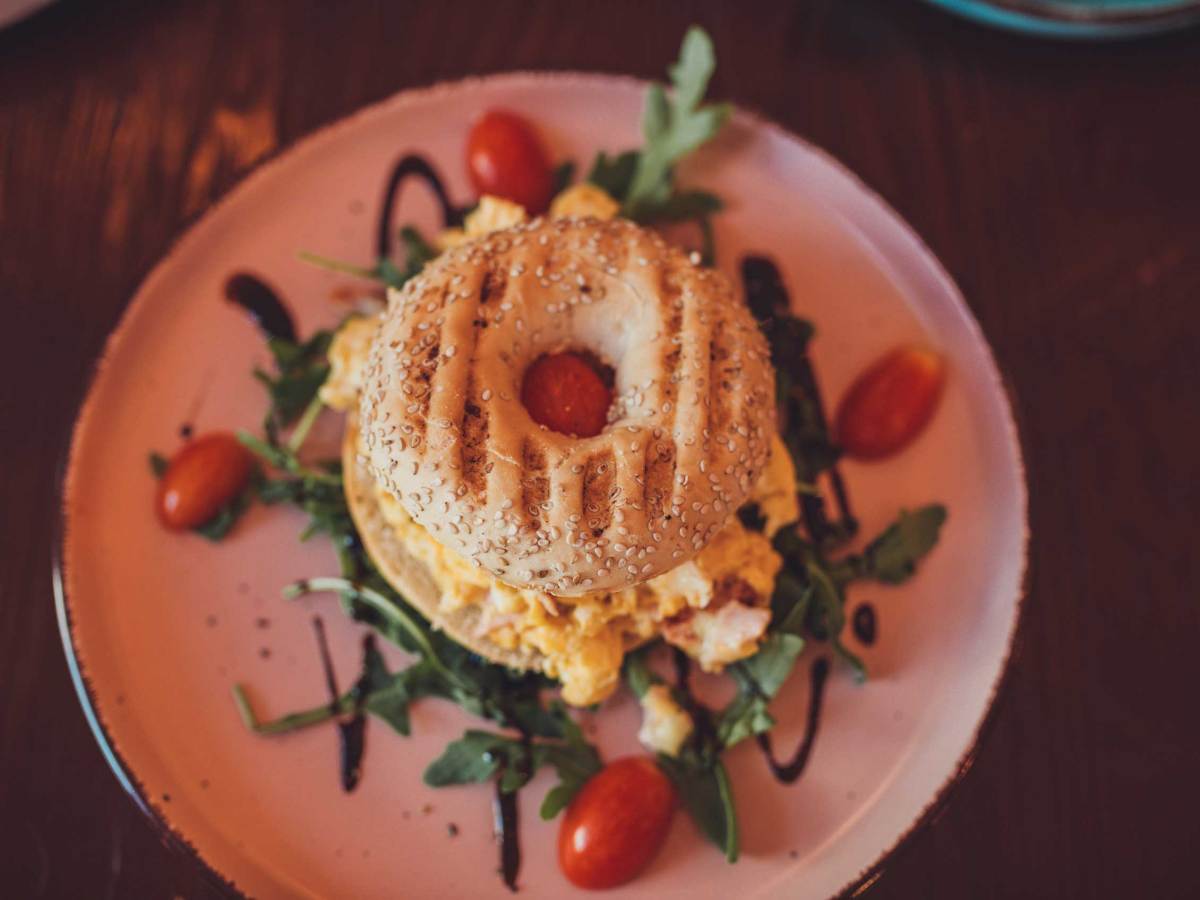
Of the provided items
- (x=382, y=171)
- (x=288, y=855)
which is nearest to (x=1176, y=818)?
(x=288, y=855)

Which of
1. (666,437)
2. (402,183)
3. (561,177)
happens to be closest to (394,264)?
(402,183)

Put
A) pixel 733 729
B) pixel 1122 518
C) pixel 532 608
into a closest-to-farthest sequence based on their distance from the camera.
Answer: pixel 532 608 → pixel 733 729 → pixel 1122 518

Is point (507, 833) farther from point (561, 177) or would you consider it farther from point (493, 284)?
point (561, 177)

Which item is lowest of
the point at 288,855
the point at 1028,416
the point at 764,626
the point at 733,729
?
the point at 288,855

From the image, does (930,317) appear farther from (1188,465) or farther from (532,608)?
(532,608)

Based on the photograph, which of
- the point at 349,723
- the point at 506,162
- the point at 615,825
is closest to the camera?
the point at 615,825

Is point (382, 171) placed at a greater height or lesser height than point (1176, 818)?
greater

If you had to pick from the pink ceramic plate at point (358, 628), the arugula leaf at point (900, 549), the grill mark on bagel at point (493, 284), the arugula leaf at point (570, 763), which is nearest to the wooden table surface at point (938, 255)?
the pink ceramic plate at point (358, 628)

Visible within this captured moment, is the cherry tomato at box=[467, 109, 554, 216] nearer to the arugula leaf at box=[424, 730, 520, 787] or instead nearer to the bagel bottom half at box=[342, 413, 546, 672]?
the bagel bottom half at box=[342, 413, 546, 672]
